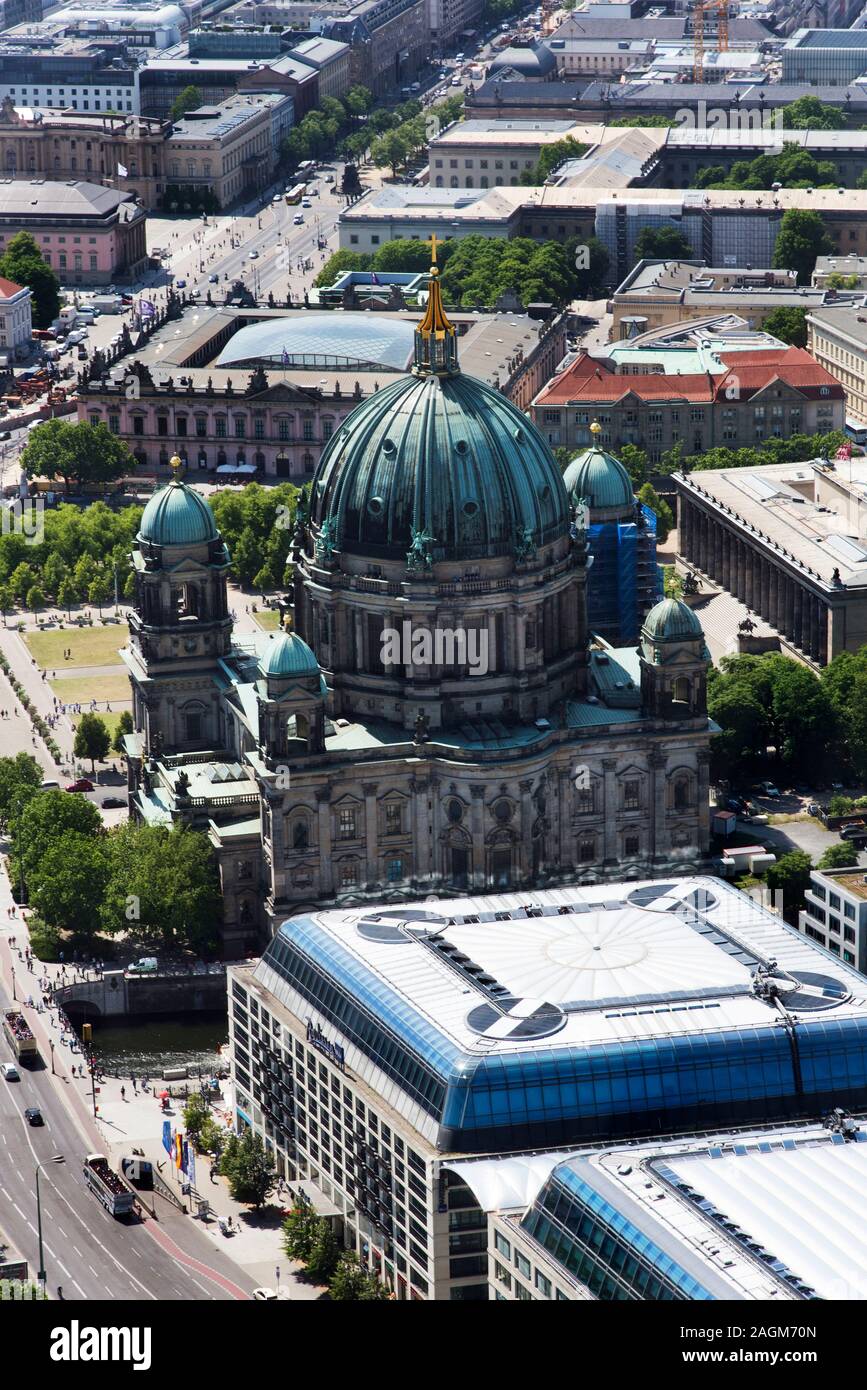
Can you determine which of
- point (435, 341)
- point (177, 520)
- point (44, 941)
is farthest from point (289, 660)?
point (44, 941)

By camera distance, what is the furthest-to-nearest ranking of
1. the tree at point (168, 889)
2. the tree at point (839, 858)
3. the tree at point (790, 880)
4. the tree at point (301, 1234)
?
the tree at point (839, 858)
the tree at point (790, 880)
the tree at point (168, 889)
the tree at point (301, 1234)

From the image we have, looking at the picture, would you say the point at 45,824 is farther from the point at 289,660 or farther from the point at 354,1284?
the point at 354,1284

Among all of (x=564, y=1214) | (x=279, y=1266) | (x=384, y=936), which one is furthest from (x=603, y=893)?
(x=564, y=1214)

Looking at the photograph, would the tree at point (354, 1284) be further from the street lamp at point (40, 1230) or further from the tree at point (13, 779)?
the tree at point (13, 779)

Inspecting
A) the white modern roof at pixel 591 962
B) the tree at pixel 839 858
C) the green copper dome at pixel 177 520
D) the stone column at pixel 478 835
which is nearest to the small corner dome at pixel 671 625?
the stone column at pixel 478 835

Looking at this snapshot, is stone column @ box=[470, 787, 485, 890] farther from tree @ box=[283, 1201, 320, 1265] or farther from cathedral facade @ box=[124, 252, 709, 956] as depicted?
tree @ box=[283, 1201, 320, 1265]
